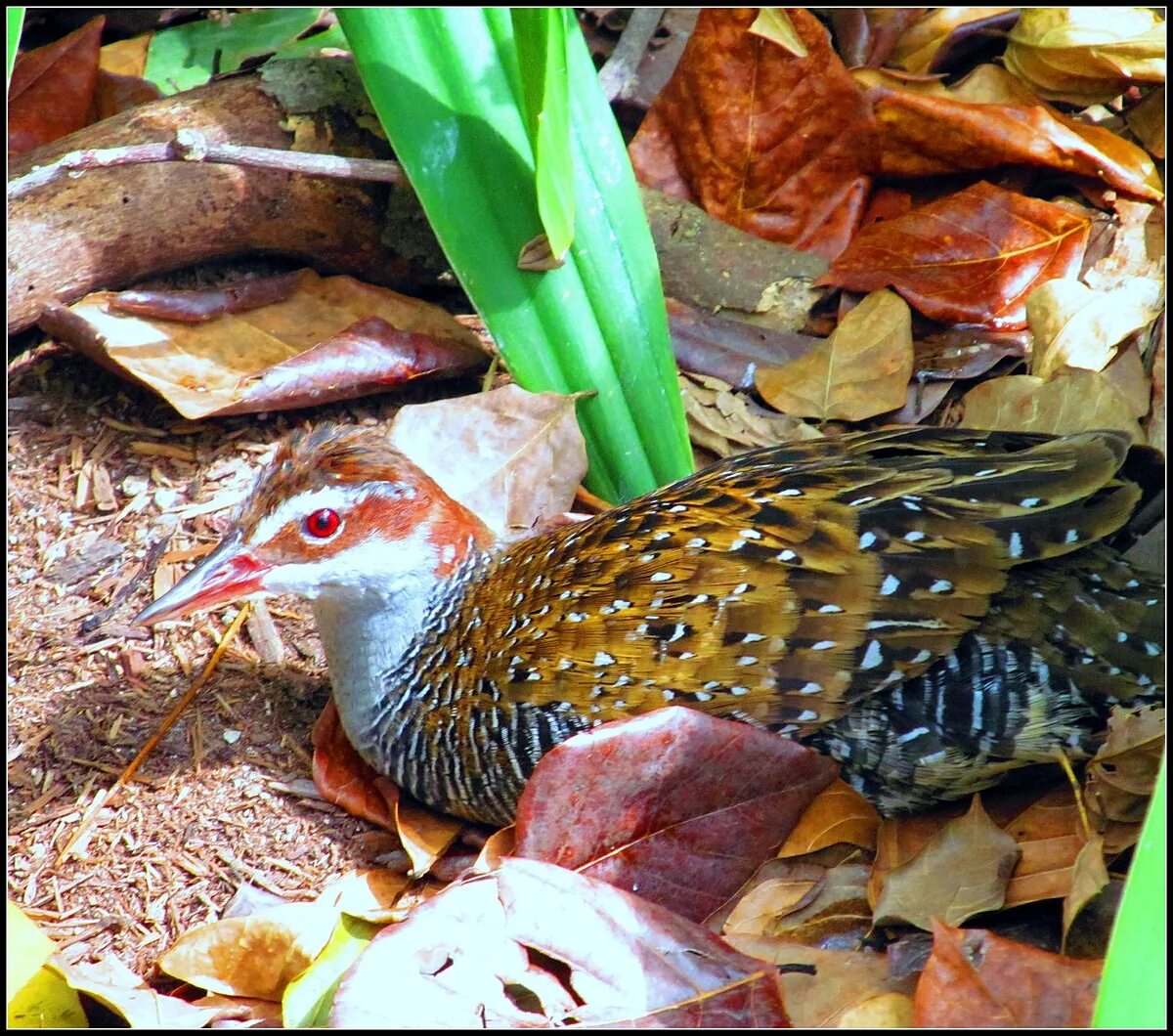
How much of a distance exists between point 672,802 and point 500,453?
3.98ft

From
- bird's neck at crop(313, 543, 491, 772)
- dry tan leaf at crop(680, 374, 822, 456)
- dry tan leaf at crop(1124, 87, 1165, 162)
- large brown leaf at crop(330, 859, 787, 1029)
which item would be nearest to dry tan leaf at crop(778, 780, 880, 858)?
large brown leaf at crop(330, 859, 787, 1029)

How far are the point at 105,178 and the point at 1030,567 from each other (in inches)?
112

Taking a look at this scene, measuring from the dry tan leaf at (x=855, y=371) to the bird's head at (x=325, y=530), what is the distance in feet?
4.09

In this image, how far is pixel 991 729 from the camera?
8.70 ft

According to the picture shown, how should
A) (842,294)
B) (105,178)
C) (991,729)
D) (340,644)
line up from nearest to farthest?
(991,729) → (340,644) → (105,178) → (842,294)

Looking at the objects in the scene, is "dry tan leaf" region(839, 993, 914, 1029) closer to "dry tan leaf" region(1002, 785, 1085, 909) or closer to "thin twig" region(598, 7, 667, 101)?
"dry tan leaf" region(1002, 785, 1085, 909)

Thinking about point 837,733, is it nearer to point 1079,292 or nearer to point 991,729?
point 991,729

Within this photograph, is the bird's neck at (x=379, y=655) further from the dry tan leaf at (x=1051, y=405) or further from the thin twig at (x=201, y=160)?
the dry tan leaf at (x=1051, y=405)

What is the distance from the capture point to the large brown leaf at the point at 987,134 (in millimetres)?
3764

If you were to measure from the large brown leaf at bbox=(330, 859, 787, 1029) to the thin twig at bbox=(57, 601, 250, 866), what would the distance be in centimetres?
105

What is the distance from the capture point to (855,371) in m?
3.72

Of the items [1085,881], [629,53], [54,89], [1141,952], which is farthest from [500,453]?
[1141,952]

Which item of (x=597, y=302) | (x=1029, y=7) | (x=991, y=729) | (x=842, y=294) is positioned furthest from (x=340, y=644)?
(x=1029, y=7)

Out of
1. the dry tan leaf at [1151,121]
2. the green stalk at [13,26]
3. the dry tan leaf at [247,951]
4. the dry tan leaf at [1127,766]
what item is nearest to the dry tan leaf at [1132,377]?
the dry tan leaf at [1151,121]
